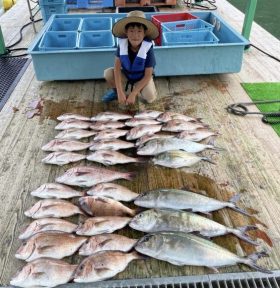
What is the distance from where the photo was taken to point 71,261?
6.27ft

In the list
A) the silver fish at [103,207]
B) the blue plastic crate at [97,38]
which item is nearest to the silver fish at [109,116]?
the silver fish at [103,207]

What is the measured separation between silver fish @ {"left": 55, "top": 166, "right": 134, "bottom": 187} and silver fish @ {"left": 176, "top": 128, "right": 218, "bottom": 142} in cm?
74

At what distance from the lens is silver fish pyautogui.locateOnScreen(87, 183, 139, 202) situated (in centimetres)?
228

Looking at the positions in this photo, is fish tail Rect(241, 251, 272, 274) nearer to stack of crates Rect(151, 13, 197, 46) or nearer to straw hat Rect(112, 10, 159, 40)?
straw hat Rect(112, 10, 159, 40)

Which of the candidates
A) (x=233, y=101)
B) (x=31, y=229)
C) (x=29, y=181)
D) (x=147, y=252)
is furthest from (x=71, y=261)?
(x=233, y=101)

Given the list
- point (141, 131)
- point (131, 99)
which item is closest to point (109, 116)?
point (131, 99)

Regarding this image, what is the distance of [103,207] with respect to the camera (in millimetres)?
2170

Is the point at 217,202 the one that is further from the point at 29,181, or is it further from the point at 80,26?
the point at 80,26

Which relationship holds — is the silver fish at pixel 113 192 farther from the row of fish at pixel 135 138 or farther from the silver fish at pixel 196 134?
the silver fish at pixel 196 134

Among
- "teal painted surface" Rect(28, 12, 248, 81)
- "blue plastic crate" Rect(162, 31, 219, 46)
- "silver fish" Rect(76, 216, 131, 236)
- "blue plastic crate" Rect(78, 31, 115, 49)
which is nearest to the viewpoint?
"silver fish" Rect(76, 216, 131, 236)

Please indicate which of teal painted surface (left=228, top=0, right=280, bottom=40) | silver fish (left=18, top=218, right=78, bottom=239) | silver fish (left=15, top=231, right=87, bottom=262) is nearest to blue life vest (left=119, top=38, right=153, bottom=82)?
silver fish (left=18, top=218, right=78, bottom=239)

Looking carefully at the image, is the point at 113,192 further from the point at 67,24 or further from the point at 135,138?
the point at 67,24

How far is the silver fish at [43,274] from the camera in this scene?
172cm

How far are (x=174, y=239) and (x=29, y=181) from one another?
1.31m
